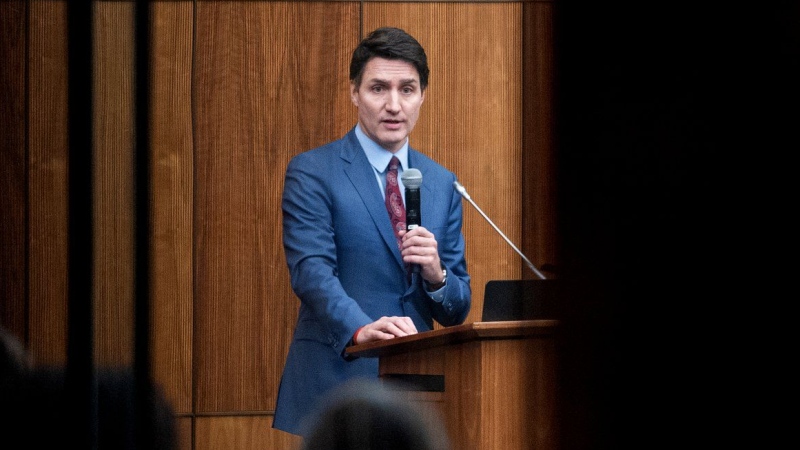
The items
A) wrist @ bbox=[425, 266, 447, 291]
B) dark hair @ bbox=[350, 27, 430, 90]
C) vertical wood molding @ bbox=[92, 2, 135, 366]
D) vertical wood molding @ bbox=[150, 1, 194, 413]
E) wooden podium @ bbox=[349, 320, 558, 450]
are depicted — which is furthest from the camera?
vertical wood molding @ bbox=[150, 1, 194, 413]

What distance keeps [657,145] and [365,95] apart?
1.68 metres

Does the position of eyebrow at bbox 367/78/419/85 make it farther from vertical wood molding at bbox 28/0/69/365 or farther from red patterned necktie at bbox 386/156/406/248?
vertical wood molding at bbox 28/0/69/365

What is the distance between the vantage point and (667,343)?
39.7 inches

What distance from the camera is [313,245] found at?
2.38 m

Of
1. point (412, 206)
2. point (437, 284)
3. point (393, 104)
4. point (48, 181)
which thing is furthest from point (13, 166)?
point (393, 104)

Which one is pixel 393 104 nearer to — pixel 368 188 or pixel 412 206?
pixel 368 188

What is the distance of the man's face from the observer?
2.58 metres

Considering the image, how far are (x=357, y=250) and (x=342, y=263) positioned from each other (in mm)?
45

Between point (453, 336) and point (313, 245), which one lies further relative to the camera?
point (313, 245)

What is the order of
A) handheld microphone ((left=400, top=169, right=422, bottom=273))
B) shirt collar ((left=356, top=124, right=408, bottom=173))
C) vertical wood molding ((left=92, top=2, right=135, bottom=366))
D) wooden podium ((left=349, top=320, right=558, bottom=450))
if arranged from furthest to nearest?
shirt collar ((left=356, top=124, right=408, bottom=173)) < handheld microphone ((left=400, top=169, right=422, bottom=273)) < wooden podium ((left=349, top=320, right=558, bottom=450)) < vertical wood molding ((left=92, top=2, right=135, bottom=366))

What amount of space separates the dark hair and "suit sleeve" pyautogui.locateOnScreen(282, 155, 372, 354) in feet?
1.00

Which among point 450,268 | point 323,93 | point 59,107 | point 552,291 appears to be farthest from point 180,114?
point 552,291

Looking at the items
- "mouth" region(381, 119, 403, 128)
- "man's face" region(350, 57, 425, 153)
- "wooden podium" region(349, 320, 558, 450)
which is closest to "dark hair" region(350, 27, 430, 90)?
"man's face" region(350, 57, 425, 153)

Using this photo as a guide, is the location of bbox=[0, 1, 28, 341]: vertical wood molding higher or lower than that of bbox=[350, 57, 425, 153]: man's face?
lower
